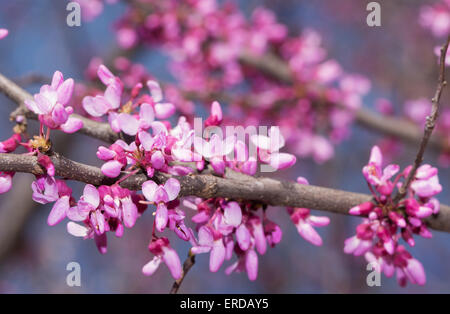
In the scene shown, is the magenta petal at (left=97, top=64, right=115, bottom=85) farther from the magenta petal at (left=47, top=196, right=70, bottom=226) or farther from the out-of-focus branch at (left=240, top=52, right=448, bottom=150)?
the out-of-focus branch at (left=240, top=52, right=448, bottom=150)

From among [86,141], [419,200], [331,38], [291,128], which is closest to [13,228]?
[86,141]

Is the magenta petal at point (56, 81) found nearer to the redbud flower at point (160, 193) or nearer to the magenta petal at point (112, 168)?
the magenta petal at point (112, 168)

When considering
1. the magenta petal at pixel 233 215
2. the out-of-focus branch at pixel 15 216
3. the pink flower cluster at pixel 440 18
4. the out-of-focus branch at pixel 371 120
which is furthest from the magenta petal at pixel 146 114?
the out-of-focus branch at pixel 15 216

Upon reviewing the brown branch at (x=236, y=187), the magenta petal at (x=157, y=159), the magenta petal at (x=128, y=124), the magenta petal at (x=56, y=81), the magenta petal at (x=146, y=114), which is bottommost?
the brown branch at (x=236, y=187)
